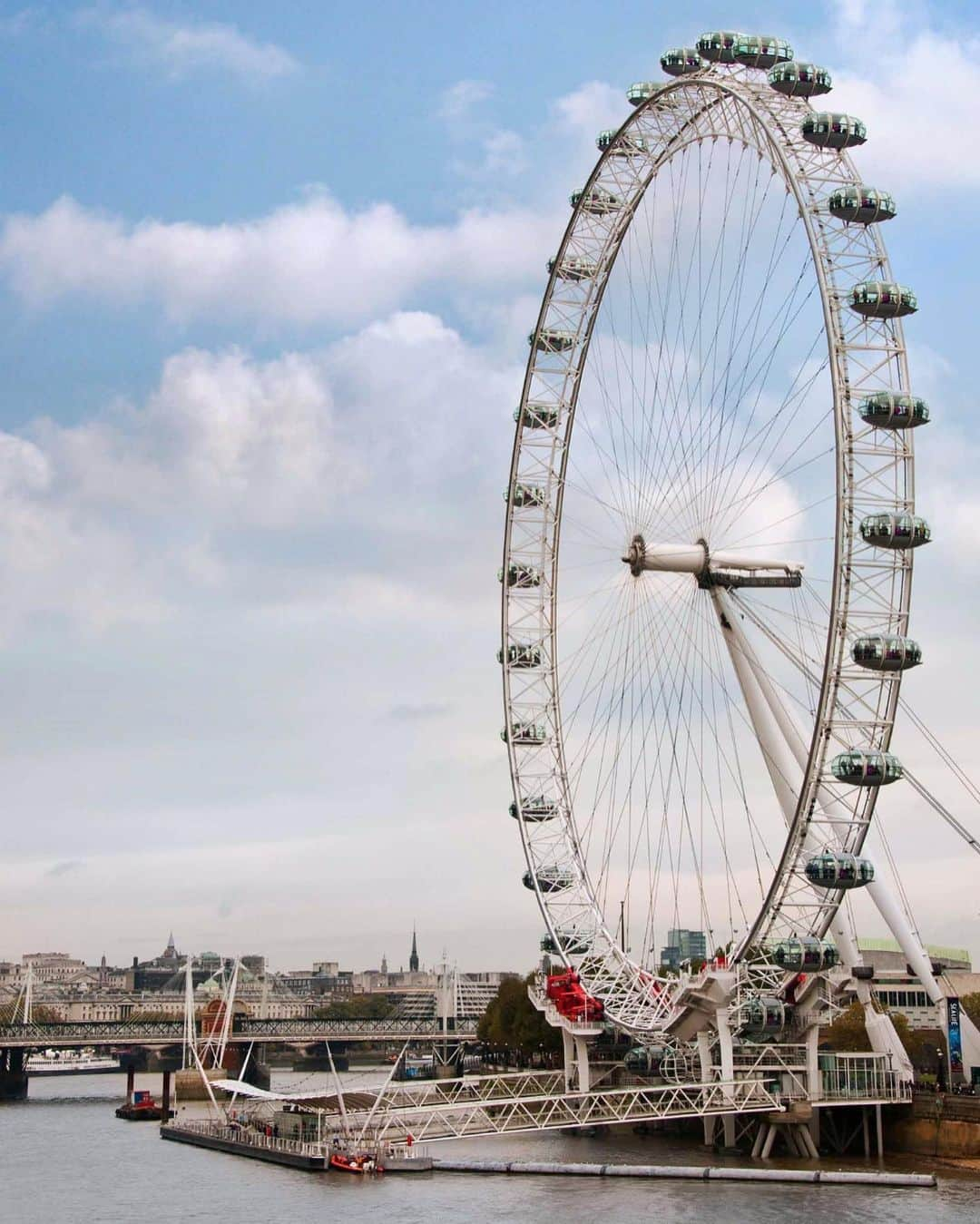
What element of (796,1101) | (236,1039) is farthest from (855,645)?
(236,1039)

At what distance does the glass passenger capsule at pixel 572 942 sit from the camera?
71188mm

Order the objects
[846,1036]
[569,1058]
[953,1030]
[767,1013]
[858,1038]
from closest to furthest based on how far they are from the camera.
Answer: [767,1013] < [953,1030] < [569,1058] < [858,1038] < [846,1036]

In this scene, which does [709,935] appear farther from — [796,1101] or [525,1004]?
[525,1004]

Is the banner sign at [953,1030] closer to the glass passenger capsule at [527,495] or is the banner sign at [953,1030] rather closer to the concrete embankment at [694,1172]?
the concrete embankment at [694,1172]

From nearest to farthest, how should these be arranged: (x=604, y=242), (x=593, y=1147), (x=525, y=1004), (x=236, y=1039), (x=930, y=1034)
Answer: (x=593, y=1147), (x=604, y=242), (x=930, y=1034), (x=525, y=1004), (x=236, y=1039)

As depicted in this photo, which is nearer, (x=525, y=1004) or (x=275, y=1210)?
(x=275, y=1210)

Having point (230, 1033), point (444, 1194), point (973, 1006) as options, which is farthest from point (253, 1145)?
point (230, 1033)

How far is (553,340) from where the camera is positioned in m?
74.8

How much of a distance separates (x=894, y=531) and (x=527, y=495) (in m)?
25.9

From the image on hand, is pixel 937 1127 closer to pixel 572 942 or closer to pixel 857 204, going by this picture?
Result: pixel 572 942

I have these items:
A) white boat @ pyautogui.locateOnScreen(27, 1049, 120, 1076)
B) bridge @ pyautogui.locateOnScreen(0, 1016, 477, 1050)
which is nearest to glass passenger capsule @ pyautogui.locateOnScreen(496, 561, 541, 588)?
bridge @ pyautogui.locateOnScreen(0, 1016, 477, 1050)

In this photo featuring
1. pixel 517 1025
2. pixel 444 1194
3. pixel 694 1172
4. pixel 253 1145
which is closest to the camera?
pixel 444 1194

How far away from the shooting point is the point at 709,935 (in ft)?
215

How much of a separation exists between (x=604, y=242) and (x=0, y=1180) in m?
41.9
